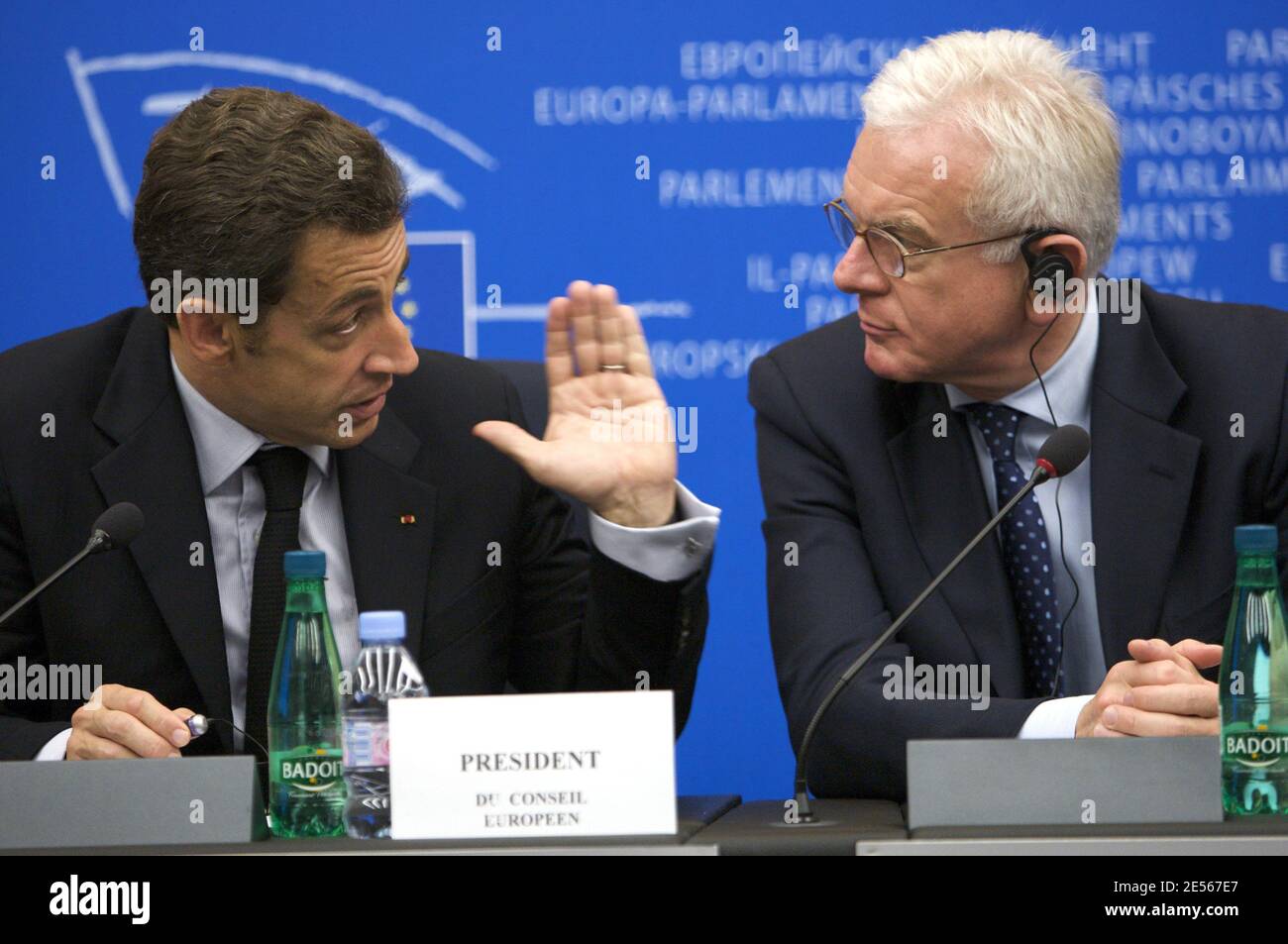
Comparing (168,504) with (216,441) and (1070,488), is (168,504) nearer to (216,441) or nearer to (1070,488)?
(216,441)

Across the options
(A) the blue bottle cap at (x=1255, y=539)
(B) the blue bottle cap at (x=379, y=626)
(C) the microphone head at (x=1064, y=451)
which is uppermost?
(C) the microphone head at (x=1064, y=451)

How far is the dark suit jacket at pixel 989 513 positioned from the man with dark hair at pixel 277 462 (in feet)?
0.82

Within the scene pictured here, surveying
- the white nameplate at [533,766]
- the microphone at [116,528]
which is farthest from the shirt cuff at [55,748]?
the white nameplate at [533,766]

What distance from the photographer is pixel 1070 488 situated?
2436mm

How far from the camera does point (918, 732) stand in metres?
2.08

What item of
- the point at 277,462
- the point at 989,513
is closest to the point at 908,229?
the point at 989,513

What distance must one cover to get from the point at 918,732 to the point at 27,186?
2445mm

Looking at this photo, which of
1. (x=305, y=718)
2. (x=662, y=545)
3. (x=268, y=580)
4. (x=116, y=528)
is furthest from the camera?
(x=268, y=580)

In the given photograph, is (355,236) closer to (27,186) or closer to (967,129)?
(967,129)

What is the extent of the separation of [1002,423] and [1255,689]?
2.92 ft

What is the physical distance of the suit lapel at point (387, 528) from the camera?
2.39 metres

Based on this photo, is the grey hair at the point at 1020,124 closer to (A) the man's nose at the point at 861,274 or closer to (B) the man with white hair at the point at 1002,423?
(B) the man with white hair at the point at 1002,423

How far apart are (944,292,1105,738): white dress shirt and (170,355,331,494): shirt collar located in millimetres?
1106

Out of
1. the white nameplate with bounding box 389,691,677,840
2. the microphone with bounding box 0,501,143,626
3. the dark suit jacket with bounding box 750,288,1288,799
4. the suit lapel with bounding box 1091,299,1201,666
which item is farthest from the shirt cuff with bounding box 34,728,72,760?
the suit lapel with bounding box 1091,299,1201,666
